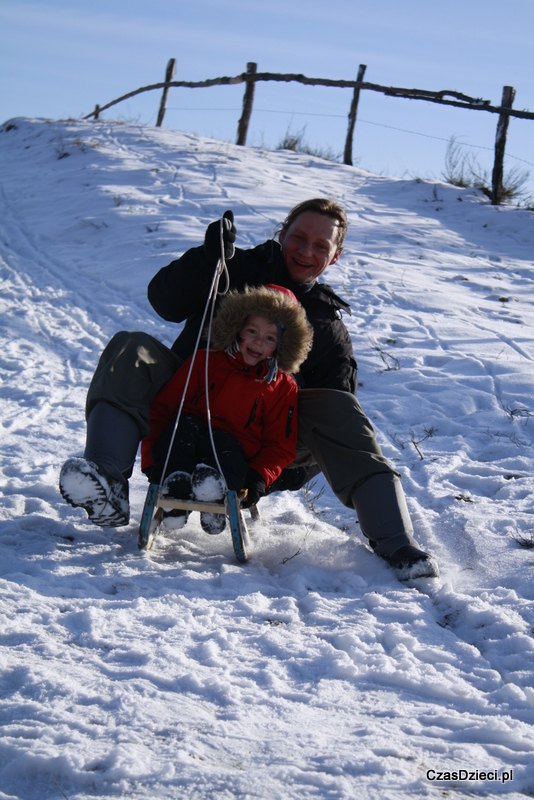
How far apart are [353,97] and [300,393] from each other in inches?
398

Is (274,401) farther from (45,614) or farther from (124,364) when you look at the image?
(45,614)

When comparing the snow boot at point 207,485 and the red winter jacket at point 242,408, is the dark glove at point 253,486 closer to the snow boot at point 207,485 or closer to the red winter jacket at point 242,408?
the red winter jacket at point 242,408

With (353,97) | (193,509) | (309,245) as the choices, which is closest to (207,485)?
(193,509)

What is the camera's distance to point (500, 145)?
32.4 ft

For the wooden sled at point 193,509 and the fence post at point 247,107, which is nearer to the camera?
the wooden sled at point 193,509

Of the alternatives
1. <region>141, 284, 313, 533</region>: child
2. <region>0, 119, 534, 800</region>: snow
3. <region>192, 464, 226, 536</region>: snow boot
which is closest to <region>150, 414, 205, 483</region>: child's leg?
<region>141, 284, 313, 533</region>: child

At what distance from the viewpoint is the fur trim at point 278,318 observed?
2.77 metres

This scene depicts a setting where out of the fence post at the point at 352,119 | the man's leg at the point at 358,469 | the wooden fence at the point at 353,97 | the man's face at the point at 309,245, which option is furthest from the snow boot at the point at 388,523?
the fence post at the point at 352,119

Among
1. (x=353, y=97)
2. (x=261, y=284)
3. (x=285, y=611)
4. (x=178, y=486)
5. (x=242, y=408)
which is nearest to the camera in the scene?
(x=285, y=611)

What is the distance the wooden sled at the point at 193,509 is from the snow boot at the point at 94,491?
9 centimetres

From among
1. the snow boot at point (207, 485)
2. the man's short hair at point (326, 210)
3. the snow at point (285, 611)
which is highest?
the man's short hair at point (326, 210)

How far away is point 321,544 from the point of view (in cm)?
278

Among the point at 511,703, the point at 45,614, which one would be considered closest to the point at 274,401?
the point at 45,614

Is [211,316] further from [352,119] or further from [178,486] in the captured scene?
[352,119]
